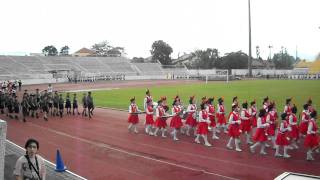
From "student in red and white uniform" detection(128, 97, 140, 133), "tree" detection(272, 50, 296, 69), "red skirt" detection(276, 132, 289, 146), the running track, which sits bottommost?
the running track

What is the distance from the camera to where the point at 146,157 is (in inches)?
499

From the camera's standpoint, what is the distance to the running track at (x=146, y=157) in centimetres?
1082

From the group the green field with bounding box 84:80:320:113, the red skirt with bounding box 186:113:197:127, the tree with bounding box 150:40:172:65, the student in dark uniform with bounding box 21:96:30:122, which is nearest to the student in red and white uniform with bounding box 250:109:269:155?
the red skirt with bounding box 186:113:197:127

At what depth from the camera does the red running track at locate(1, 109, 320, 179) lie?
10.8 m

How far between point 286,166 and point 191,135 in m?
5.93

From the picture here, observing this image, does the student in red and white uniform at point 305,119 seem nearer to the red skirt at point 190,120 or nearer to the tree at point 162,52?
the red skirt at point 190,120

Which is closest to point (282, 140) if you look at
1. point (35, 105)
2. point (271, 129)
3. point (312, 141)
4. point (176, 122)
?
point (312, 141)

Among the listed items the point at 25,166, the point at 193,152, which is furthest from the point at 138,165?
the point at 25,166

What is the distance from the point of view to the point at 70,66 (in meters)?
70.2

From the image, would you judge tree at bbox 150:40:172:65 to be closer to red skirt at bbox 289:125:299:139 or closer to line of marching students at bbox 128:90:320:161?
line of marching students at bbox 128:90:320:161

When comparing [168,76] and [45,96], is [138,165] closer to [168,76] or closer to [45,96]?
[45,96]

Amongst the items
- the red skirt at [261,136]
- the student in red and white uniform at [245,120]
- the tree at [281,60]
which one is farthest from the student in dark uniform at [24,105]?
the tree at [281,60]

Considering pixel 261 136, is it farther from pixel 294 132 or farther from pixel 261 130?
pixel 294 132

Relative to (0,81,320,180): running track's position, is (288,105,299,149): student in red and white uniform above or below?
above
